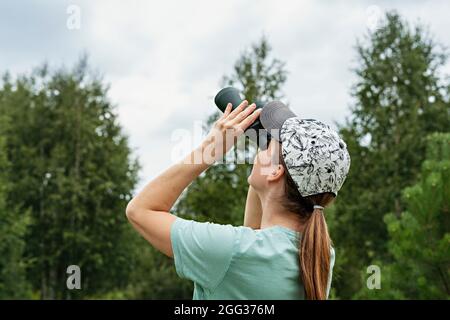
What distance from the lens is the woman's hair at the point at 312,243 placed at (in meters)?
1.75

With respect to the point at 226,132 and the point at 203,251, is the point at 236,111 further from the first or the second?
the point at 203,251

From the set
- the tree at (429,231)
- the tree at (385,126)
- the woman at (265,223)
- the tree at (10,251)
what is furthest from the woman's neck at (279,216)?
the tree at (10,251)

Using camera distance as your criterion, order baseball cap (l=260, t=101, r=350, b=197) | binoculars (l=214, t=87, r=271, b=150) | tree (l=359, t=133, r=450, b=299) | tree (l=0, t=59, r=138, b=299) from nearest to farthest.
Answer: baseball cap (l=260, t=101, r=350, b=197) < binoculars (l=214, t=87, r=271, b=150) < tree (l=359, t=133, r=450, b=299) < tree (l=0, t=59, r=138, b=299)

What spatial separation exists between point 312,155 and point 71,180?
66.8 feet

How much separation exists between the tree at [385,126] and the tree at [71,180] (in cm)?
832

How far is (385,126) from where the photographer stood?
17609mm

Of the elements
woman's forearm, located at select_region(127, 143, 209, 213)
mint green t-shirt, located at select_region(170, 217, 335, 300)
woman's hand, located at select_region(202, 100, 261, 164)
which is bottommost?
mint green t-shirt, located at select_region(170, 217, 335, 300)

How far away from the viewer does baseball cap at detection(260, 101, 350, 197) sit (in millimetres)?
1796

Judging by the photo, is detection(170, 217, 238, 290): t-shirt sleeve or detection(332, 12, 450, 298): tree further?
detection(332, 12, 450, 298): tree

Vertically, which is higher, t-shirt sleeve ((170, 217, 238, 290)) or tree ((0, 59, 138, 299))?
tree ((0, 59, 138, 299))

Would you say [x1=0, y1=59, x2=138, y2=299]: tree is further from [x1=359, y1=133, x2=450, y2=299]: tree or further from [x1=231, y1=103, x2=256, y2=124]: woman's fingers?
[x1=231, y1=103, x2=256, y2=124]: woman's fingers

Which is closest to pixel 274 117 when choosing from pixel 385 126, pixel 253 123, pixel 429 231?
pixel 253 123

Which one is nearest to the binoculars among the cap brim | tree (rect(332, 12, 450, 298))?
the cap brim
